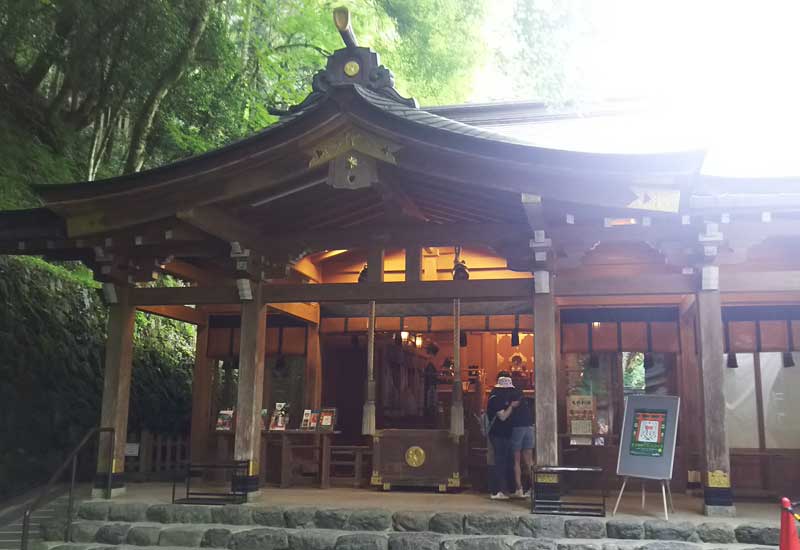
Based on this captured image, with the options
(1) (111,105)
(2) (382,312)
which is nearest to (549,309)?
(2) (382,312)

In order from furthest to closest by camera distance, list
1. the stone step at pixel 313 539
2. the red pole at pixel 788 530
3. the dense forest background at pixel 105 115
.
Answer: the dense forest background at pixel 105 115
the stone step at pixel 313 539
the red pole at pixel 788 530

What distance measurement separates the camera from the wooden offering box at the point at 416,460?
912cm

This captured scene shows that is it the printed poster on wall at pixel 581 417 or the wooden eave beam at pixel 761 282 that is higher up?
the wooden eave beam at pixel 761 282

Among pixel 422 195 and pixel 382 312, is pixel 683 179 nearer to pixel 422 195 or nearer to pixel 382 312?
pixel 422 195

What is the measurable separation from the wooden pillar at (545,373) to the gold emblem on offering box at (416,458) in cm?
218

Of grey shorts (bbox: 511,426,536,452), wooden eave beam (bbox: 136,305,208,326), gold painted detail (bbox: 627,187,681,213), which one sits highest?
gold painted detail (bbox: 627,187,681,213)

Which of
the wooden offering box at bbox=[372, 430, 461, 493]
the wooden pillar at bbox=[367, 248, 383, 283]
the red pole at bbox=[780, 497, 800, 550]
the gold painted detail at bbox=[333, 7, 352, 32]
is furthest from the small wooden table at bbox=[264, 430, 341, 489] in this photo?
the red pole at bbox=[780, 497, 800, 550]

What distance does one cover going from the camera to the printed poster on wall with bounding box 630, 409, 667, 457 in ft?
24.2

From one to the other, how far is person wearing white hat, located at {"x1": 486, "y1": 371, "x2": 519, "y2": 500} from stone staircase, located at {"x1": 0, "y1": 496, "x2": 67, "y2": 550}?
5.33m

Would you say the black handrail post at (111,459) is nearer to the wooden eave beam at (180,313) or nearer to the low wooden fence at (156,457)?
the wooden eave beam at (180,313)

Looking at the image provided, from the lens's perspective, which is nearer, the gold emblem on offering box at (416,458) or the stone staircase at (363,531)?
the stone staircase at (363,531)

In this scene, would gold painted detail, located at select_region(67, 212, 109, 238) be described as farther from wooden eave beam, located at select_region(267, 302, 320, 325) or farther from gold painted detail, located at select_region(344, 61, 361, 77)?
gold painted detail, located at select_region(344, 61, 361, 77)

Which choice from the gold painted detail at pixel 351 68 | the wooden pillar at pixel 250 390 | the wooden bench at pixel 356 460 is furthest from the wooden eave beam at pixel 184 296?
the gold painted detail at pixel 351 68

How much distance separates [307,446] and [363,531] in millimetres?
3208
